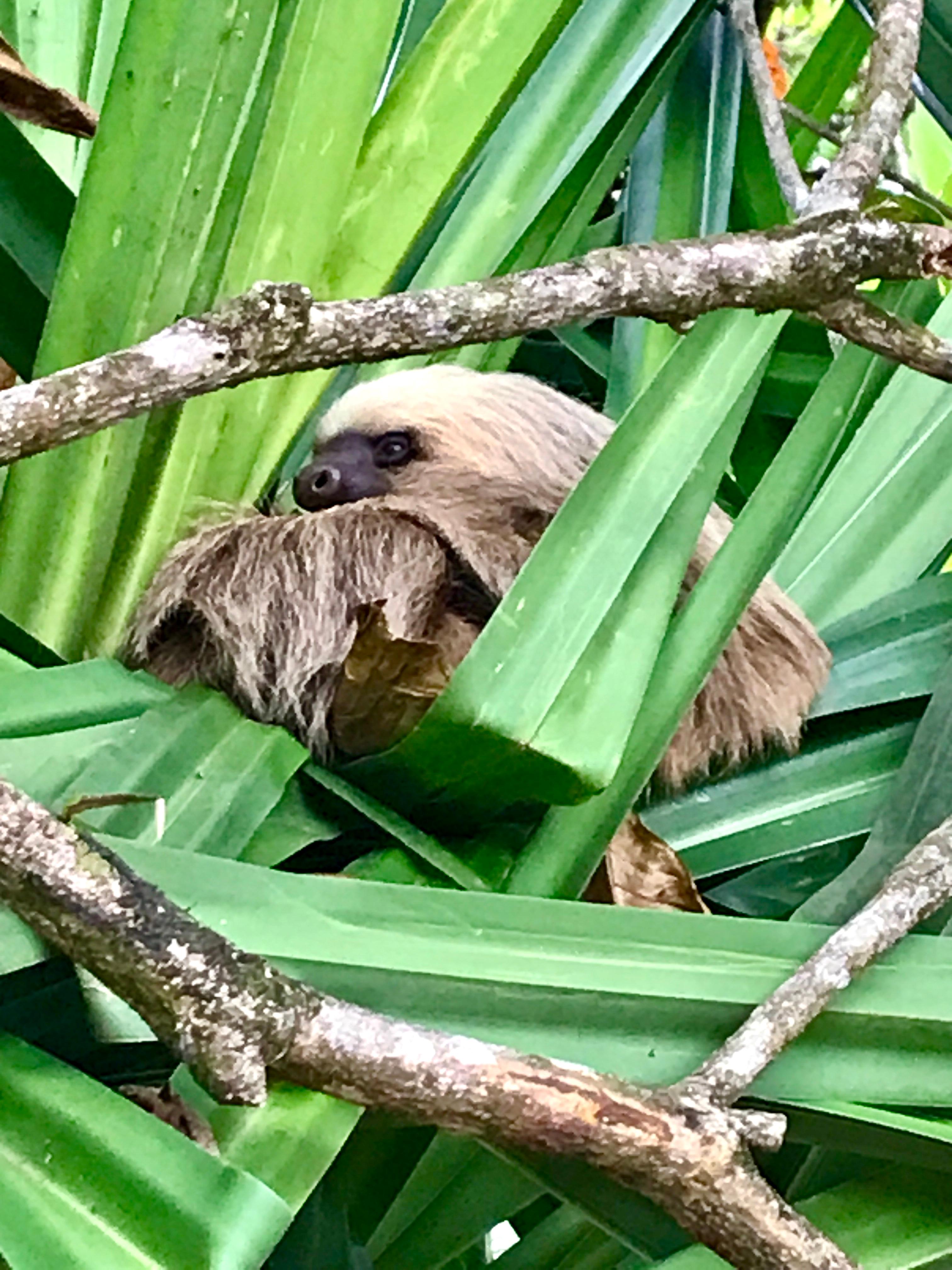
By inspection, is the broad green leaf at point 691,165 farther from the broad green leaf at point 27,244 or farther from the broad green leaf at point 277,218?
the broad green leaf at point 27,244

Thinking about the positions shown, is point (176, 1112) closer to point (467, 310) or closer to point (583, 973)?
point (583, 973)

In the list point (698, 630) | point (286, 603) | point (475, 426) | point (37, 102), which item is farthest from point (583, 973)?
point (475, 426)

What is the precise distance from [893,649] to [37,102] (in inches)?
19.4

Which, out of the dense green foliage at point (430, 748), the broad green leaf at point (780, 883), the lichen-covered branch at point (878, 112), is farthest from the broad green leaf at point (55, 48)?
the broad green leaf at point (780, 883)

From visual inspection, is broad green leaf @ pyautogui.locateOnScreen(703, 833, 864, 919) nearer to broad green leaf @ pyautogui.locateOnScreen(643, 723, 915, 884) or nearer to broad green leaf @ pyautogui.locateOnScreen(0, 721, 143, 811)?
broad green leaf @ pyautogui.locateOnScreen(643, 723, 915, 884)

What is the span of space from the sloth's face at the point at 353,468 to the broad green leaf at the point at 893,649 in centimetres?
31

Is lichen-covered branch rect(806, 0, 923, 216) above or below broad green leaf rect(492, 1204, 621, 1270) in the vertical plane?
above

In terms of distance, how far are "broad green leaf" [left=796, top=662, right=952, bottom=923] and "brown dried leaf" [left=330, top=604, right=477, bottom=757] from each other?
182mm

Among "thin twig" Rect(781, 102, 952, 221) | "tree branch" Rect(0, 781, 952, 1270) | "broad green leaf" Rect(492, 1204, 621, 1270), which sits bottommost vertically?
"broad green leaf" Rect(492, 1204, 621, 1270)

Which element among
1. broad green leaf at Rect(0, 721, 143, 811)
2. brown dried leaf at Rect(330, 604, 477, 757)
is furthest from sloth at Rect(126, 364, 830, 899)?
broad green leaf at Rect(0, 721, 143, 811)

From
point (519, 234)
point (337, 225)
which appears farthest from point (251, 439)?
point (519, 234)

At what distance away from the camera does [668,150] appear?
0.87 meters

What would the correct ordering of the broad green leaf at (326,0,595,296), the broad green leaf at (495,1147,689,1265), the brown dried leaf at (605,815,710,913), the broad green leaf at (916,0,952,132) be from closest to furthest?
the broad green leaf at (495,1147,689,1265) → the brown dried leaf at (605,815,710,913) → the broad green leaf at (326,0,595,296) → the broad green leaf at (916,0,952,132)

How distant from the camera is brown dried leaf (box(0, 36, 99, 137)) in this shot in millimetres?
547
